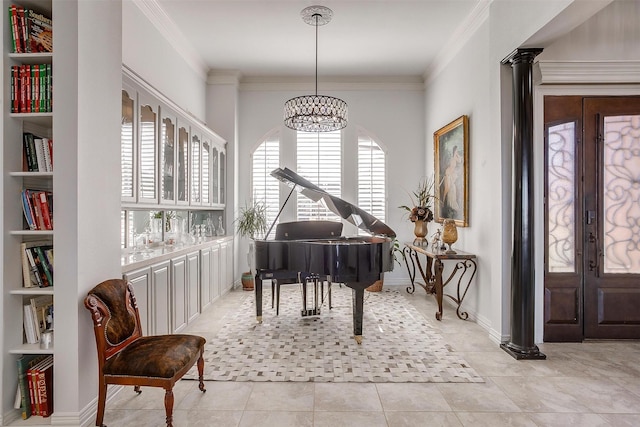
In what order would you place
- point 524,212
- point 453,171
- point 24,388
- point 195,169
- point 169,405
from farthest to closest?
point 453,171, point 195,169, point 524,212, point 24,388, point 169,405

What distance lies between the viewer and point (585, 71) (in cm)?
333

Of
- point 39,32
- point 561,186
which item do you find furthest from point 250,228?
point 561,186

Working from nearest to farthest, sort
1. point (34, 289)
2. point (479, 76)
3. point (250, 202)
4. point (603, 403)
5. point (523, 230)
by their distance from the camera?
point (34, 289) < point (603, 403) < point (523, 230) < point (479, 76) < point (250, 202)

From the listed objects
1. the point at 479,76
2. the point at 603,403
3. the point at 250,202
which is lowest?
the point at 603,403

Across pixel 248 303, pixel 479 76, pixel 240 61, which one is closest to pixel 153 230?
pixel 248 303

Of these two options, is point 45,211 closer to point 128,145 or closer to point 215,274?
point 128,145

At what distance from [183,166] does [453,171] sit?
3242 mm

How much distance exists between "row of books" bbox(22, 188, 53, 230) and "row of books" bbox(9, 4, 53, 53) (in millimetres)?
822

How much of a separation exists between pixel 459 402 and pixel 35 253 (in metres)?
2.72

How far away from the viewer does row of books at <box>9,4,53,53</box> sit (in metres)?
2.08

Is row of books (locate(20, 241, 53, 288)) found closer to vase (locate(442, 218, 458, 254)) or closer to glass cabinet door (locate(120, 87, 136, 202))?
glass cabinet door (locate(120, 87, 136, 202))

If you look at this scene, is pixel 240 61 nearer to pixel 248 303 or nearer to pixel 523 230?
pixel 248 303

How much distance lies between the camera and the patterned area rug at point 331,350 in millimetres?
2766

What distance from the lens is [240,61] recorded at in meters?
5.33
